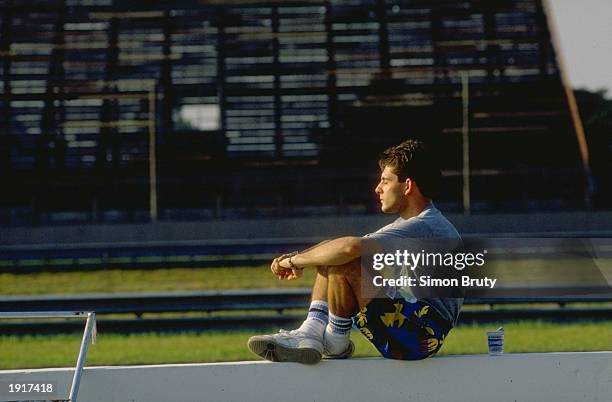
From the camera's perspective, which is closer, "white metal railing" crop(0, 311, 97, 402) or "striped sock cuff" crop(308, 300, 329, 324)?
"white metal railing" crop(0, 311, 97, 402)

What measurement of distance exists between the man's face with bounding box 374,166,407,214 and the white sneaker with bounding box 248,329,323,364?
0.55 metres

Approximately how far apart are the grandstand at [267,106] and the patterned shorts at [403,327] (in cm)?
1462

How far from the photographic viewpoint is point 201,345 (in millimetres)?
7621

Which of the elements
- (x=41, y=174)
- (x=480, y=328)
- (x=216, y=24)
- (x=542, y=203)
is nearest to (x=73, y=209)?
(x=41, y=174)

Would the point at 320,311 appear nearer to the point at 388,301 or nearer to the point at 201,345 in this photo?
the point at 388,301

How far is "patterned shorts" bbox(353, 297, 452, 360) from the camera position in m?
4.04

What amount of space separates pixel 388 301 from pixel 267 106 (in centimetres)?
1574

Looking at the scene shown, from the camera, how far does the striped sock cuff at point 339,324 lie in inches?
160

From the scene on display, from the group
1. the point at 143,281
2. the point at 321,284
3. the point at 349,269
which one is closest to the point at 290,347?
the point at 321,284

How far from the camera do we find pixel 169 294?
27.7 feet

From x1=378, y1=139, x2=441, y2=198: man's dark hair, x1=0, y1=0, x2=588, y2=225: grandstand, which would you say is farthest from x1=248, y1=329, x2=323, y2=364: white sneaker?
x1=0, y1=0, x2=588, y2=225: grandstand

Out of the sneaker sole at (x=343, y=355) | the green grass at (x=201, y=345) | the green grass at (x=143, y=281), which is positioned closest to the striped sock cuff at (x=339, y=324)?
the sneaker sole at (x=343, y=355)

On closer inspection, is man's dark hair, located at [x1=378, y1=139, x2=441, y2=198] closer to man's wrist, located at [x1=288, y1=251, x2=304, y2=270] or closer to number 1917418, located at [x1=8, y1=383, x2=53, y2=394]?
man's wrist, located at [x1=288, y1=251, x2=304, y2=270]

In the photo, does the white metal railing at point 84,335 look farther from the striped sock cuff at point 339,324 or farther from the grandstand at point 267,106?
the grandstand at point 267,106
